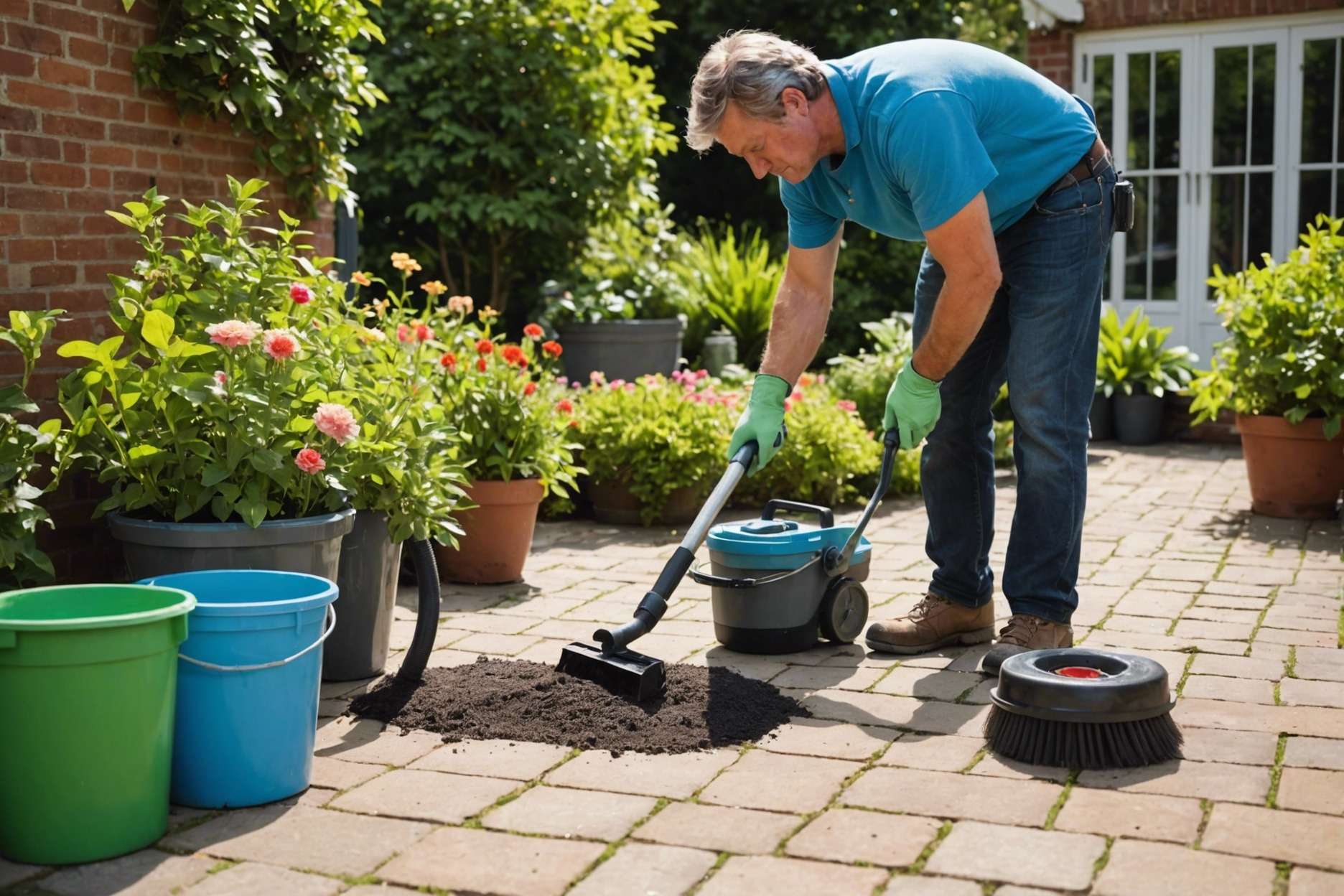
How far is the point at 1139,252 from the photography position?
9.03m

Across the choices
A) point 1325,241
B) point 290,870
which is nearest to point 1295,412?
point 1325,241

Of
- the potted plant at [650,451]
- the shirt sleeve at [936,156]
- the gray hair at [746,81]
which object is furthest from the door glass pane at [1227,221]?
the gray hair at [746,81]

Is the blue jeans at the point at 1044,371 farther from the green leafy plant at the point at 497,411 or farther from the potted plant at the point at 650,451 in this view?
the potted plant at the point at 650,451

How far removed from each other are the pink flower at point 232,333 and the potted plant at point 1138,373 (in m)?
6.29

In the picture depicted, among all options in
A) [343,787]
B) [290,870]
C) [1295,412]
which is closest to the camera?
[290,870]

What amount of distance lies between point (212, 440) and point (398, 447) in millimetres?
484

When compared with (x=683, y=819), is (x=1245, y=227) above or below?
above

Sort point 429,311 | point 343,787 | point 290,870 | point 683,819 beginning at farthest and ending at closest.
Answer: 1. point 429,311
2. point 343,787
3. point 683,819
4. point 290,870

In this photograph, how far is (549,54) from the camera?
7.92 m

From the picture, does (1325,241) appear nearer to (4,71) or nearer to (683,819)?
(683,819)

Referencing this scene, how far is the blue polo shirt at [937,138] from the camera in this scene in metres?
3.17

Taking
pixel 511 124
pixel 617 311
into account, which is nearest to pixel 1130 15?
pixel 617 311

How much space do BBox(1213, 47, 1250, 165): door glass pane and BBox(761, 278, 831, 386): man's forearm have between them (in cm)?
584

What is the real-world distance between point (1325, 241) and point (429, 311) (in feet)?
12.1
